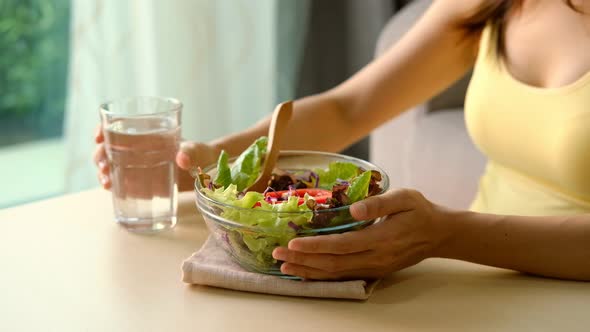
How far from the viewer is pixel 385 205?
863mm

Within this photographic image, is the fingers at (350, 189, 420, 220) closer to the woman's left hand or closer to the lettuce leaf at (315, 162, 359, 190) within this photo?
the woman's left hand

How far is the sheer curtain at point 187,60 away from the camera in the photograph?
88.3 inches

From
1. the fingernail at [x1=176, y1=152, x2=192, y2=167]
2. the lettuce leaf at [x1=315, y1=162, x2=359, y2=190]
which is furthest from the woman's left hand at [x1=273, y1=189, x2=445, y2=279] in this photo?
the fingernail at [x1=176, y1=152, x2=192, y2=167]

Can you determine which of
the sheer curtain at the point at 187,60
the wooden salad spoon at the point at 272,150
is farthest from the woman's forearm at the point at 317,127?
the sheer curtain at the point at 187,60

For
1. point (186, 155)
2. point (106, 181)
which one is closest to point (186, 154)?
point (186, 155)

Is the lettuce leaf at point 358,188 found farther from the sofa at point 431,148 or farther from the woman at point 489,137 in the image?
the sofa at point 431,148

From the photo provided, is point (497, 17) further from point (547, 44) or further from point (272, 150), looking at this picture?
point (272, 150)

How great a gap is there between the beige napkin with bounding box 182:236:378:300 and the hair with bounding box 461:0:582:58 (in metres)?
0.64

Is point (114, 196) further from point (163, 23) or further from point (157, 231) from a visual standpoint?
point (163, 23)

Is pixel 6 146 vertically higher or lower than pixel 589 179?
lower

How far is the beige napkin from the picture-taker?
86 cm

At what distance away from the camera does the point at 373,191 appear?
0.91m

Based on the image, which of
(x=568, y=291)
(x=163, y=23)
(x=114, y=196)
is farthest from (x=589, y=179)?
(x=163, y=23)

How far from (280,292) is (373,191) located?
16 centimetres
